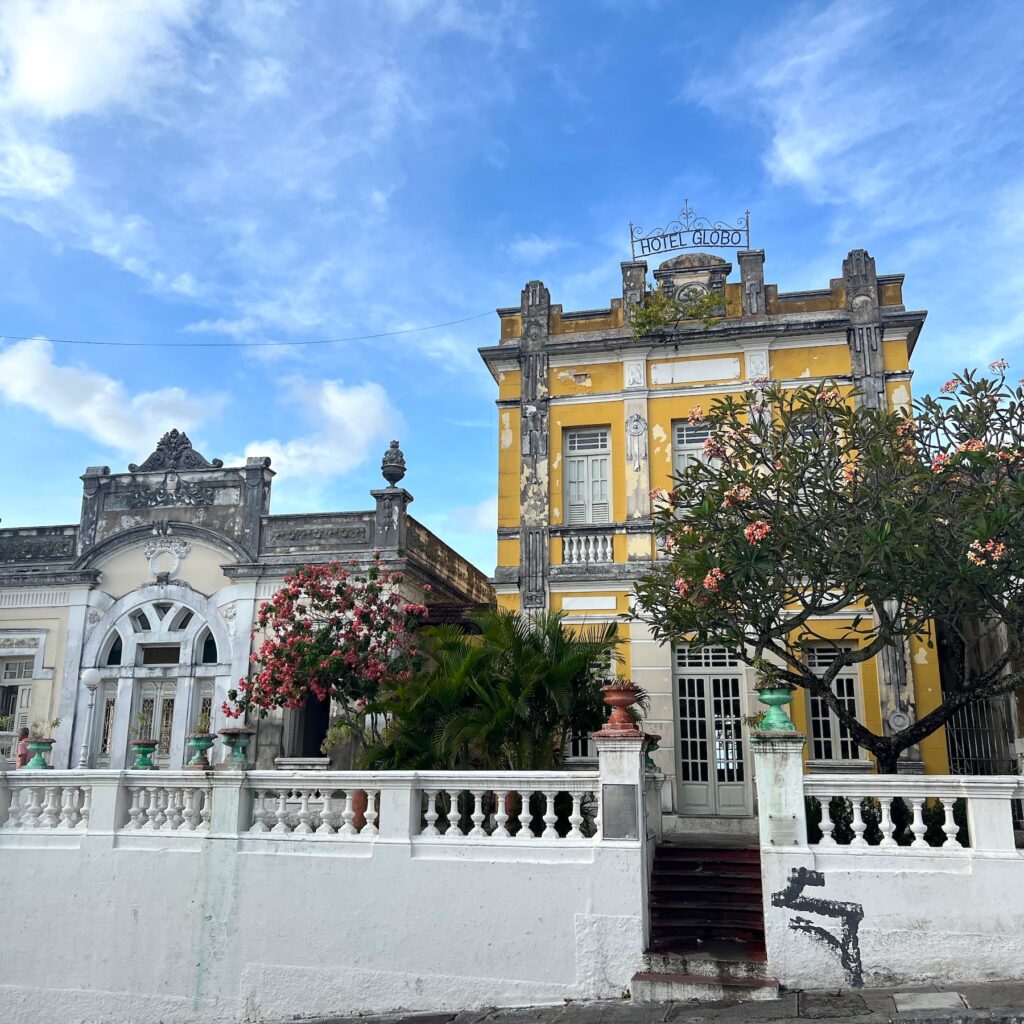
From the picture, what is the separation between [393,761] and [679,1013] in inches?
157

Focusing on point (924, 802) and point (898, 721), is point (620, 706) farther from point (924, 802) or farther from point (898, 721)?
point (898, 721)

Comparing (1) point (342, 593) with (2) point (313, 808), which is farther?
(1) point (342, 593)

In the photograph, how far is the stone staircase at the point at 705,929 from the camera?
813 centimetres

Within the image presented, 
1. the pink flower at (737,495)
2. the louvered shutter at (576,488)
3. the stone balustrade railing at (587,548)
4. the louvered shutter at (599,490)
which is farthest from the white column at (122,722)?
the pink flower at (737,495)

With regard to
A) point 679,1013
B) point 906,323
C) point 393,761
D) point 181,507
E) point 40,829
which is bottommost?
point 679,1013

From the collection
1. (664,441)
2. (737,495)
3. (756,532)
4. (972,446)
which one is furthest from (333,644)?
(972,446)

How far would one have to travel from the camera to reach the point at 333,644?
14.5m

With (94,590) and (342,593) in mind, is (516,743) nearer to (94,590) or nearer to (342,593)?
(342,593)

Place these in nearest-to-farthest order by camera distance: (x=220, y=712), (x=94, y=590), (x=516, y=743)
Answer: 1. (x=516, y=743)
2. (x=220, y=712)
3. (x=94, y=590)

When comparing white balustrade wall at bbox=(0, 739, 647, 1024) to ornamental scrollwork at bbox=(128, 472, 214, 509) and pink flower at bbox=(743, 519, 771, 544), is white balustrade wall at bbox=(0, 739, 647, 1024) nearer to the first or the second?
pink flower at bbox=(743, 519, 771, 544)

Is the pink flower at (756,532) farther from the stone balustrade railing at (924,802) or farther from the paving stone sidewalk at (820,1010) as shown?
the paving stone sidewalk at (820,1010)

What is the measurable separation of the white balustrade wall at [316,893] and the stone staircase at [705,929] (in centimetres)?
36

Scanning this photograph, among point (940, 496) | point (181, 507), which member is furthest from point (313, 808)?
point (181, 507)

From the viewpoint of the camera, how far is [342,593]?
1484 cm
